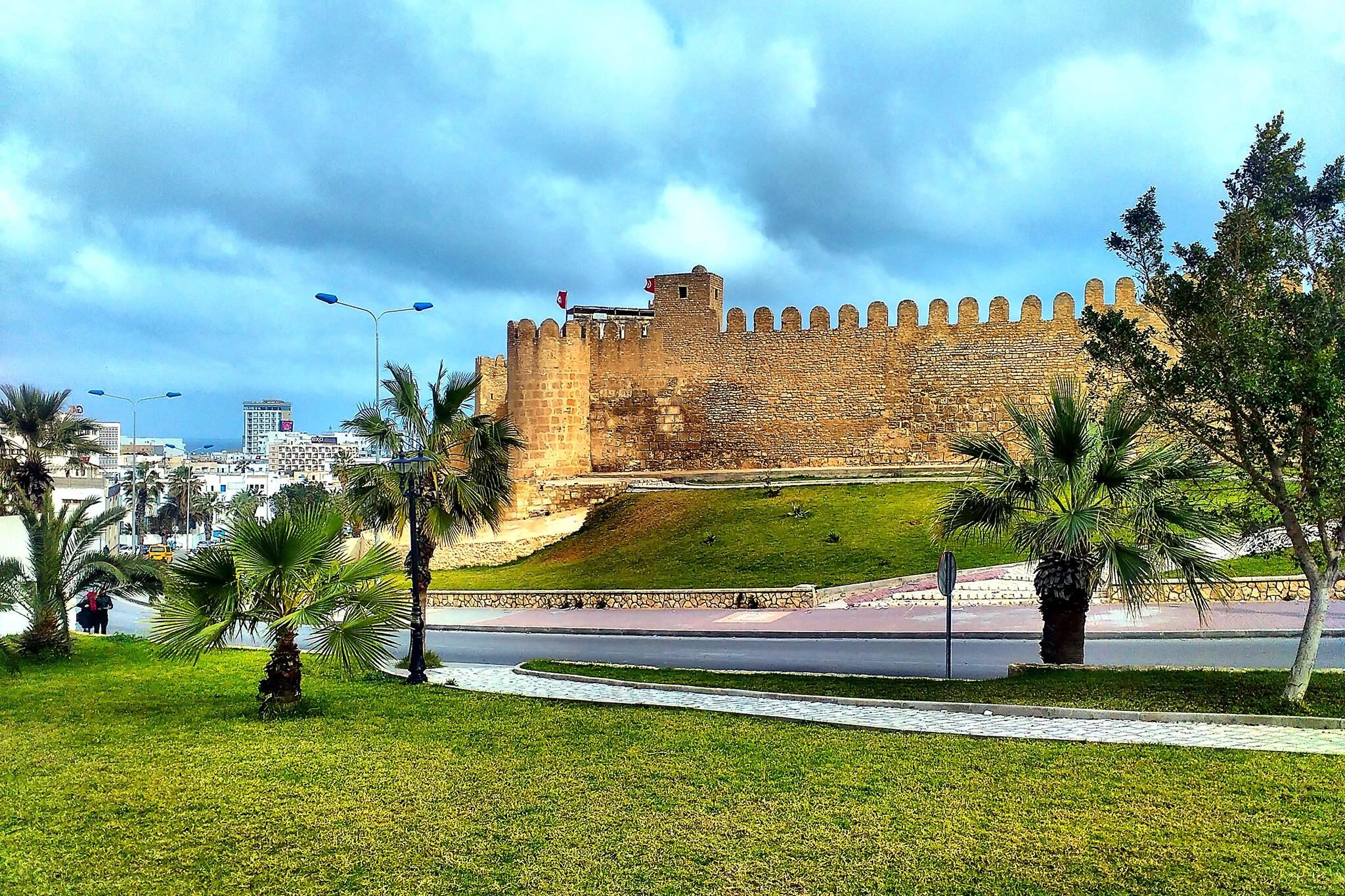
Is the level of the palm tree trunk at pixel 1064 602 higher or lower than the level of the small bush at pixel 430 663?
higher

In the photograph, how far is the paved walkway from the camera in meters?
7.90

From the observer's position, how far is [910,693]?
10.5 m

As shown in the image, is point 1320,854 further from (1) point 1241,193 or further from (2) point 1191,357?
(1) point 1241,193

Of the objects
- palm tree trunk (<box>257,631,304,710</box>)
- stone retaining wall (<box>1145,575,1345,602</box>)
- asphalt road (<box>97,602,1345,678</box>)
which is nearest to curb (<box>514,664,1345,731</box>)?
asphalt road (<box>97,602,1345,678</box>)

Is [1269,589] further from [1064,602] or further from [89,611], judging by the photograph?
[89,611]

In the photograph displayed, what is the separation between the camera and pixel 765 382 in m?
33.4

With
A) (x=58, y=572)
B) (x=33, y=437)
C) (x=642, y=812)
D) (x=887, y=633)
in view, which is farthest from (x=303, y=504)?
(x=33, y=437)

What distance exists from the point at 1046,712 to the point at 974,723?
0.75m

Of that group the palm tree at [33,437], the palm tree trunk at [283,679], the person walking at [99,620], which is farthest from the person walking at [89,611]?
the palm tree trunk at [283,679]

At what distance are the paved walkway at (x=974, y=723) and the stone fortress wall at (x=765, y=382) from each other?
21.7 meters

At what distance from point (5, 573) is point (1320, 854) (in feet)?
50.6

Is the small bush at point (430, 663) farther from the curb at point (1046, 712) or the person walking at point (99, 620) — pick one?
the person walking at point (99, 620)

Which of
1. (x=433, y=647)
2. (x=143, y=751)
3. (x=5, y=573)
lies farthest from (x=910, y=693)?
(x=5, y=573)

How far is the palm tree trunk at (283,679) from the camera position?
386 inches
